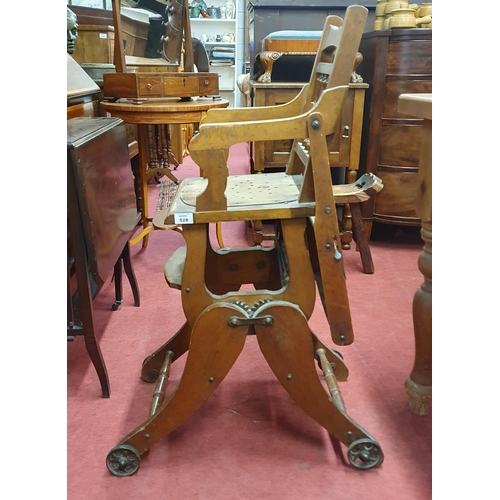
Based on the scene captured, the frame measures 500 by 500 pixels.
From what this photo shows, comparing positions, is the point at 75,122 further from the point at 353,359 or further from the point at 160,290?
the point at 353,359

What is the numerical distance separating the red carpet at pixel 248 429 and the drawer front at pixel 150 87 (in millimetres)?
974

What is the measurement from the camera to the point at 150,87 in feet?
7.59

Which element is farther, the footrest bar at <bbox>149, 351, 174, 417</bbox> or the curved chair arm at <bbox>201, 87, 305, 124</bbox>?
the curved chair arm at <bbox>201, 87, 305, 124</bbox>

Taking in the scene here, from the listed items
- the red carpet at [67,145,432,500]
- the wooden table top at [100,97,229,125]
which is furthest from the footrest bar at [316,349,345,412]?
the wooden table top at [100,97,229,125]

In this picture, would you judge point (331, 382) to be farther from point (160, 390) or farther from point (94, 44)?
point (94, 44)

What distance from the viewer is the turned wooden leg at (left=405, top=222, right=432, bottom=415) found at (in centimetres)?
144

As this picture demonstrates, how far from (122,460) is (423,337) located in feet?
2.95

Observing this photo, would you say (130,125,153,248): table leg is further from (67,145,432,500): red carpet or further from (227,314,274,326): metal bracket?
(227,314,274,326): metal bracket

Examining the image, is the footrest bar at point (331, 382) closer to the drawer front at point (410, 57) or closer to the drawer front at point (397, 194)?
the drawer front at point (397, 194)

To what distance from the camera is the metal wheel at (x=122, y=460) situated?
1.33 metres

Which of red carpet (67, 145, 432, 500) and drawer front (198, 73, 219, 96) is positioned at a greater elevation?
drawer front (198, 73, 219, 96)

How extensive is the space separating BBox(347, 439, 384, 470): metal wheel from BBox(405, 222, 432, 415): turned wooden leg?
0.92 feet

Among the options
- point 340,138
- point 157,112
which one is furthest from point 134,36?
point 340,138

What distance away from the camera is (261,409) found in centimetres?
160
